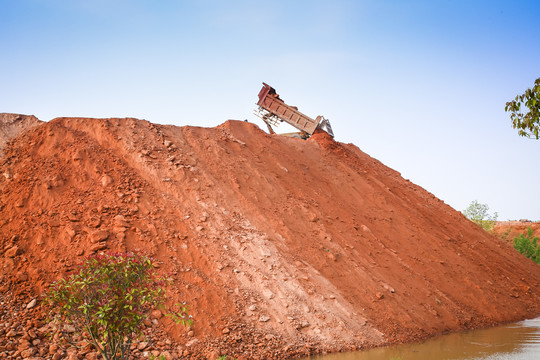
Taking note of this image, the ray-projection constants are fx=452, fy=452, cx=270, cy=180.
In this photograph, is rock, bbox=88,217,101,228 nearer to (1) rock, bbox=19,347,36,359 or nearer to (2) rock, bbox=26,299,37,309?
(2) rock, bbox=26,299,37,309

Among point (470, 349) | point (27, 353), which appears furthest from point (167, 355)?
point (470, 349)

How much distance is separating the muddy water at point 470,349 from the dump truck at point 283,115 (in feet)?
37.7

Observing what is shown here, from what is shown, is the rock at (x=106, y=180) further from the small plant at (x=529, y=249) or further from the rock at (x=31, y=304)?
the small plant at (x=529, y=249)

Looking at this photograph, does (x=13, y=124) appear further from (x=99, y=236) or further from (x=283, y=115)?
(x=283, y=115)

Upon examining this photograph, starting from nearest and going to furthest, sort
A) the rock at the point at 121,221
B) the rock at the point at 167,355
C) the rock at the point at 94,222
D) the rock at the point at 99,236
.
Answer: the rock at the point at 167,355
the rock at the point at 99,236
the rock at the point at 94,222
the rock at the point at 121,221

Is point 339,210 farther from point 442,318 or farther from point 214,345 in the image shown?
point 214,345

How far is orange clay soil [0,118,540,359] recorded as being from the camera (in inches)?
430

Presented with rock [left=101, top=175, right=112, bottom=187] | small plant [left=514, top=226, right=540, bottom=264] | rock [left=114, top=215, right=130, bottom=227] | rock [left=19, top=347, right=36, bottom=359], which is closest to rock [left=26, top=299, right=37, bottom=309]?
rock [left=19, top=347, right=36, bottom=359]

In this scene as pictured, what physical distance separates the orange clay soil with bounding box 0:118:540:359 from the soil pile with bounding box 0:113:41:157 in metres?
0.39

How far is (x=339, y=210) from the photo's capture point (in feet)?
54.6

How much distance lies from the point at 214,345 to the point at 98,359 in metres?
2.35

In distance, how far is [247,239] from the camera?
1327 centimetres

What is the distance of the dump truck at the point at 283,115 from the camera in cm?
2136

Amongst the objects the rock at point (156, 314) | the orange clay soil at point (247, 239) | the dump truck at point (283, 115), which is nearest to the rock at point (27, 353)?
the orange clay soil at point (247, 239)
